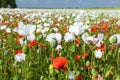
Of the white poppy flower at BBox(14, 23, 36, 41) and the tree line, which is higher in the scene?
the tree line

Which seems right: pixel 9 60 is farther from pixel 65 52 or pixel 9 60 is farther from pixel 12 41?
pixel 12 41

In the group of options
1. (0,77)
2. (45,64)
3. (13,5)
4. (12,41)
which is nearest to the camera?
(0,77)

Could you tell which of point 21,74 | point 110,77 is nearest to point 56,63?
point 110,77

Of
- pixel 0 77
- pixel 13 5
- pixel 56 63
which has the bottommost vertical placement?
pixel 0 77

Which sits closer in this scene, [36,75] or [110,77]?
Answer: [110,77]

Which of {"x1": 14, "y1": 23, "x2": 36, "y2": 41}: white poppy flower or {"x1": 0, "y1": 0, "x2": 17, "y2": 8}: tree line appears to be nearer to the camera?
{"x1": 14, "y1": 23, "x2": 36, "y2": 41}: white poppy flower

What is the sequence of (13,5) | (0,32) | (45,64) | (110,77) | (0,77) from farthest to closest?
(13,5)
(0,32)
(45,64)
(0,77)
(110,77)

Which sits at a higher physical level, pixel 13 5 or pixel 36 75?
pixel 13 5

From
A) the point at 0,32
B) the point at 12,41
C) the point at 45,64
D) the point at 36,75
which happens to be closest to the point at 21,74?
the point at 36,75

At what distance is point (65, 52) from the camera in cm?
423

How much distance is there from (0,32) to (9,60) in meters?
2.76

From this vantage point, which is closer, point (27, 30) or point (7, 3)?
point (27, 30)

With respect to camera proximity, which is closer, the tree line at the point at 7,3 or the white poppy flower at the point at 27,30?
the white poppy flower at the point at 27,30

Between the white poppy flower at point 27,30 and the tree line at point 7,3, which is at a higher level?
the tree line at point 7,3
